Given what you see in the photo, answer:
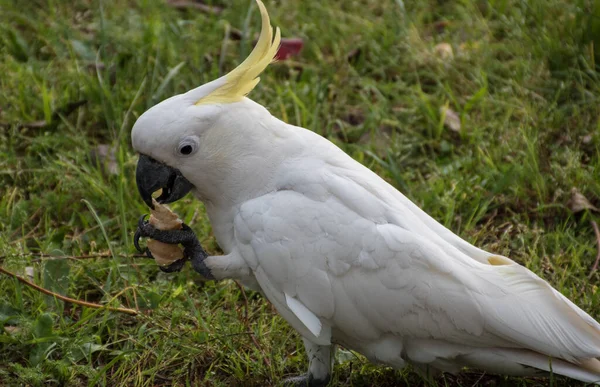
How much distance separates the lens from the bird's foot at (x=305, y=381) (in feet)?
8.04

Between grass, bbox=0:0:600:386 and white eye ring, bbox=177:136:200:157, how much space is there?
25.7 inches

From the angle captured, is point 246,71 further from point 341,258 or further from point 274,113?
point 274,113

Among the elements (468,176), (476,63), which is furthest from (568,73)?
(468,176)

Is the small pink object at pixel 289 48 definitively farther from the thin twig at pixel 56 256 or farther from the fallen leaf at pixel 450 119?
the thin twig at pixel 56 256

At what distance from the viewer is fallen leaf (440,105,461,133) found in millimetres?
3553

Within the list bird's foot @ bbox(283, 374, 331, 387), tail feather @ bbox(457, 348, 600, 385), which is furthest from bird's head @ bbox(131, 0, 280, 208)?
tail feather @ bbox(457, 348, 600, 385)

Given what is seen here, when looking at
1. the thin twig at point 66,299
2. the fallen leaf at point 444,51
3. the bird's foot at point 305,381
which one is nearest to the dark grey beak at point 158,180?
the thin twig at point 66,299

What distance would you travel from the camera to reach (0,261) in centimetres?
284

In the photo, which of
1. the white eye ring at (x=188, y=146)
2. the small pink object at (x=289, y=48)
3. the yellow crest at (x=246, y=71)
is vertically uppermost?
the yellow crest at (x=246, y=71)

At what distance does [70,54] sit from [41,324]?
5.76 ft

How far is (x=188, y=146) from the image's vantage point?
220 centimetres

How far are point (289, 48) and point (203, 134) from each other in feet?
6.20

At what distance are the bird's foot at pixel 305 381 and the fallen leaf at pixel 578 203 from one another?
1.20m

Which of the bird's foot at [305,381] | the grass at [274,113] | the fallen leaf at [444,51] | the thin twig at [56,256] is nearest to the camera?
the bird's foot at [305,381]
